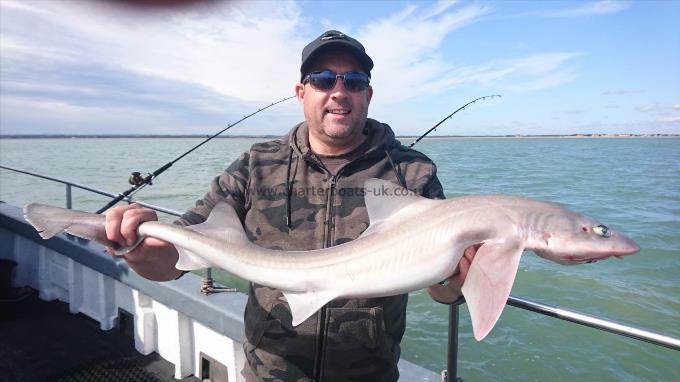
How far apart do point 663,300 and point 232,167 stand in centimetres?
1188

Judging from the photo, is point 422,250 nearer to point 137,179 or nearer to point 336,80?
point 336,80

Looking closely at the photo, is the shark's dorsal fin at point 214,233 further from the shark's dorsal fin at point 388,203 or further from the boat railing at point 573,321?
the boat railing at point 573,321

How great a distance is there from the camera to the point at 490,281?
1938mm

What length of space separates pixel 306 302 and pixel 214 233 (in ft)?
2.11

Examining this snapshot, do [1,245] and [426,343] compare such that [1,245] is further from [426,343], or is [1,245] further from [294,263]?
[426,343]

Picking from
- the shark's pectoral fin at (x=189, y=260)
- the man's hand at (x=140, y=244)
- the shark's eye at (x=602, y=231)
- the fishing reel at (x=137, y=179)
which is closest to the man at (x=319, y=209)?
the man's hand at (x=140, y=244)

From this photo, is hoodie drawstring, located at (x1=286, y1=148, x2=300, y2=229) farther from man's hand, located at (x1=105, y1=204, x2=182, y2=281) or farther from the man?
man's hand, located at (x1=105, y1=204, x2=182, y2=281)

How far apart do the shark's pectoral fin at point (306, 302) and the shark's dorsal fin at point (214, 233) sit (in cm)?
44

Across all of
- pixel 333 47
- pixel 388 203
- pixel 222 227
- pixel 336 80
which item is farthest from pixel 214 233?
pixel 333 47

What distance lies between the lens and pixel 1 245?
20.9ft

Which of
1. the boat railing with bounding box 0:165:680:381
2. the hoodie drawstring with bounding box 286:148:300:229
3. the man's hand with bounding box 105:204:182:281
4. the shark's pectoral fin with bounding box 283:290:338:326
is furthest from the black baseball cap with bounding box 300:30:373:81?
the boat railing with bounding box 0:165:680:381

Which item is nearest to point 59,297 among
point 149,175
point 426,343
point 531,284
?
point 149,175

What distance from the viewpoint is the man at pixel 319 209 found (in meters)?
2.43

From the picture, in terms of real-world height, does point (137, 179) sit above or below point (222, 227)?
above
